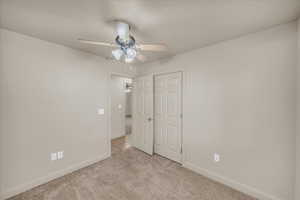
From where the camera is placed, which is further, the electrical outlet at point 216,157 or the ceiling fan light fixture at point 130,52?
the electrical outlet at point 216,157

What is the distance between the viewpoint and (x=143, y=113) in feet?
11.0

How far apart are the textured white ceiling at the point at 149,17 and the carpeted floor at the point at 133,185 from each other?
236 centimetres

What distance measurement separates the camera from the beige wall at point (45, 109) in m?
1.79

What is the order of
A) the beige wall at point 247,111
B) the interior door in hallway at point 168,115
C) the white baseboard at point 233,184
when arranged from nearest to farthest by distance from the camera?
the beige wall at point 247,111 < the white baseboard at point 233,184 < the interior door in hallway at point 168,115

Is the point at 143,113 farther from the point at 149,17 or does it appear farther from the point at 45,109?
the point at 149,17

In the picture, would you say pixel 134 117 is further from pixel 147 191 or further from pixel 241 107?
pixel 241 107

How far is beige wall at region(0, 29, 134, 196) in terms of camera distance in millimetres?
1792

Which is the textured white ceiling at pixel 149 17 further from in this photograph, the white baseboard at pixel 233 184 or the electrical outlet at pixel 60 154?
the white baseboard at pixel 233 184

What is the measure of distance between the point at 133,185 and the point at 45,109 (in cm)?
193

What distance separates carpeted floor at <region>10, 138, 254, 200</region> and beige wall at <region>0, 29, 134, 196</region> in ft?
0.87

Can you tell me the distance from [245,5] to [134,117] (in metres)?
3.09

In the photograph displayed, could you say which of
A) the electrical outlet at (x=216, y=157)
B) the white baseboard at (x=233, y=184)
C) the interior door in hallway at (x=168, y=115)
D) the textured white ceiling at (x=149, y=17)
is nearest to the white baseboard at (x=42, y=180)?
the interior door in hallway at (x=168, y=115)

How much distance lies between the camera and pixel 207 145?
2303 mm

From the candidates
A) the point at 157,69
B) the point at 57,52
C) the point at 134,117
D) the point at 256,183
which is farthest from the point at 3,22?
the point at 256,183
